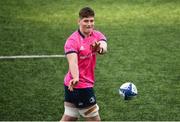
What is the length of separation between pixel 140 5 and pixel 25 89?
8.47 metres

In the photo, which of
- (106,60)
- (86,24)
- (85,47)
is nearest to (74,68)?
(85,47)

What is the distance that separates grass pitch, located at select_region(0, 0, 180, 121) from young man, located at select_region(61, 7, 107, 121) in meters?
1.58

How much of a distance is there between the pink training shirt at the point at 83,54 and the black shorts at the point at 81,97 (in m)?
0.07

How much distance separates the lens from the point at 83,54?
18.8 ft

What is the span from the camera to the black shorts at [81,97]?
5844 mm

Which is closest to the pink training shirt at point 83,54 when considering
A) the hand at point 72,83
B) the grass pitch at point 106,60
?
the hand at point 72,83

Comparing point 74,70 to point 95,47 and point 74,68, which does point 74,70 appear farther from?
point 95,47

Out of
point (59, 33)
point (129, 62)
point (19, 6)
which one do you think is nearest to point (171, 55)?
point (129, 62)

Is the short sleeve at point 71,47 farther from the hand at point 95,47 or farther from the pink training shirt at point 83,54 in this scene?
the hand at point 95,47

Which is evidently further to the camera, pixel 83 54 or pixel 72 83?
pixel 83 54

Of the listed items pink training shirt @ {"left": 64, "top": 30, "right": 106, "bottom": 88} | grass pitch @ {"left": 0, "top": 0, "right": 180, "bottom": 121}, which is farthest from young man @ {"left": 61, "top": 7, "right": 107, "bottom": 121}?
grass pitch @ {"left": 0, "top": 0, "right": 180, "bottom": 121}

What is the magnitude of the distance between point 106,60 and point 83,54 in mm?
4750

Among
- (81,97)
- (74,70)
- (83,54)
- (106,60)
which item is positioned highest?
(83,54)

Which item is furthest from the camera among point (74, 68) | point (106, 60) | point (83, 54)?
point (106, 60)
